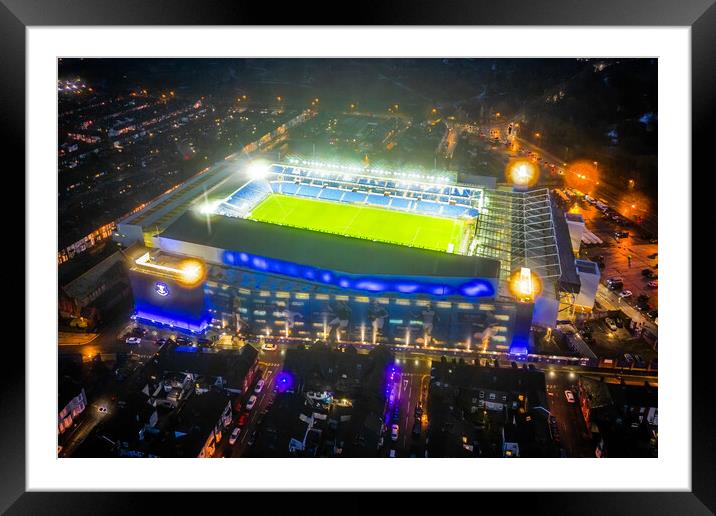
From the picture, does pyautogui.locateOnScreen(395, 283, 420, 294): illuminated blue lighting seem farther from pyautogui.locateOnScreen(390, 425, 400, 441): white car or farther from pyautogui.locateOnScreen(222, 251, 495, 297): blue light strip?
pyautogui.locateOnScreen(390, 425, 400, 441): white car

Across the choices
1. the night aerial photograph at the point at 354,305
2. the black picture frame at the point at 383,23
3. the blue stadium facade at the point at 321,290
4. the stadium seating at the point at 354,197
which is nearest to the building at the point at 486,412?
the night aerial photograph at the point at 354,305

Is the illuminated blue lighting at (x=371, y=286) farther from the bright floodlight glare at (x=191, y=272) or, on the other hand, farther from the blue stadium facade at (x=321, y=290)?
the bright floodlight glare at (x=191, y=272)

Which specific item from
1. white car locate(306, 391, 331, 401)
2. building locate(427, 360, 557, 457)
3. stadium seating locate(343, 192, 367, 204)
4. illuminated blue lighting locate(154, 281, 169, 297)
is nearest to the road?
building locate(427, 360, 557, 457)

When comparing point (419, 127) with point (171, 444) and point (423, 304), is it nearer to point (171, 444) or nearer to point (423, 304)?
point (423, 304)

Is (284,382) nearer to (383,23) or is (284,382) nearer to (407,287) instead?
(407,287)

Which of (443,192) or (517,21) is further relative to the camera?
(443,192)

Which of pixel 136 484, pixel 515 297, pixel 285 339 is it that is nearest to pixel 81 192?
pixel 285 339
